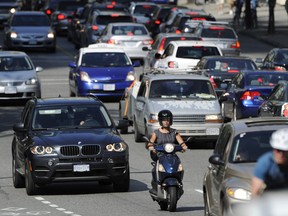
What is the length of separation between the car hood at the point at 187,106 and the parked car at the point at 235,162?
445 inches

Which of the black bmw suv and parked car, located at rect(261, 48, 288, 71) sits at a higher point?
the black bmw suv

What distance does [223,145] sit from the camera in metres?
13.8

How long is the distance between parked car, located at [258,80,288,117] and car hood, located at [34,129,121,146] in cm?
652

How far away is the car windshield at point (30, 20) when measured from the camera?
5294cm

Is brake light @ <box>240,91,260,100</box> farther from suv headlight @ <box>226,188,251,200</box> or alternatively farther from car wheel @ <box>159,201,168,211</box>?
suv headlight @ <box>226,188,251,200</box>

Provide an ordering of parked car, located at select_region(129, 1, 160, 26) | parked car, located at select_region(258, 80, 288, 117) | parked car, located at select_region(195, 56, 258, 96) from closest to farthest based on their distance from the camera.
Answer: parked car, located at select_region(258, 80, 288, 117) → parked car, located at select_region(195, 56, 258, 96) → parked car, located at select_region(129, 1, 160, 26)

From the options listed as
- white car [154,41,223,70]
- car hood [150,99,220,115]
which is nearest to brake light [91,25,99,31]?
white car [154,41,223,70]

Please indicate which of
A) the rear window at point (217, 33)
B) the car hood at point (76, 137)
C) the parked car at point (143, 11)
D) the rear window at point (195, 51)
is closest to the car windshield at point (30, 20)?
the rear window at point (217, 33)

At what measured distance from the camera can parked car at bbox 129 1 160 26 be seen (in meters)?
63.9

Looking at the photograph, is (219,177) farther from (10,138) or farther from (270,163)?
(10,138)

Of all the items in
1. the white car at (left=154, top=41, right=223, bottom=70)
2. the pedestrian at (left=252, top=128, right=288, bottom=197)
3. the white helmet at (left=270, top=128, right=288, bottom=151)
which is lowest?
the white car at (left=154, top=41, right=223, bottom=70)

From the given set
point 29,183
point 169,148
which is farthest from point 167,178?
point 29,183

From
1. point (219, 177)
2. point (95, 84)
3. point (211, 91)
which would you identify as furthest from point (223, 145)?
point (95, 84)

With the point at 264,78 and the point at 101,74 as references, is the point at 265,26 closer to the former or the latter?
the point at 101,74
